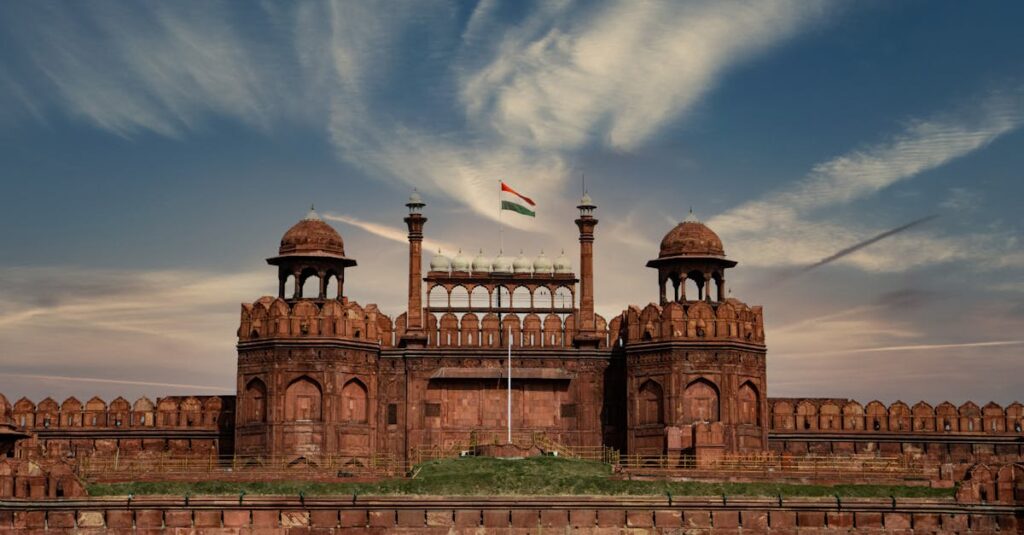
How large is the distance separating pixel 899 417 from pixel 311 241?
2921cm

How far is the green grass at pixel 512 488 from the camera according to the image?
57.9 meters

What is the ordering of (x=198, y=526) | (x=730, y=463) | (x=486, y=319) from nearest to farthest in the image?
(x=198, y=526) → (x=730, y=463) → (x=486, y=319)

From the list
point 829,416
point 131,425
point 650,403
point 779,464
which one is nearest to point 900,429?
point 829,416

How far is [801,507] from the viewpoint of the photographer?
5728cm

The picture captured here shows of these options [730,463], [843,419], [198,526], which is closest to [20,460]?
[198,526]

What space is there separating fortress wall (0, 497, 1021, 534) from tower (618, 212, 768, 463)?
10532 millimetres

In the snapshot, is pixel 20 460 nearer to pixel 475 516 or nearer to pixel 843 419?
pixel 475 516

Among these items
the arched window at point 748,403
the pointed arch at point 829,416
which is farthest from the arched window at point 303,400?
the pointed arch at point 829,416

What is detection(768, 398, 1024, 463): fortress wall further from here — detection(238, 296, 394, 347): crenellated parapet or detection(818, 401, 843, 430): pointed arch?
detection(238, 296, 394, 347): crenellated parapet

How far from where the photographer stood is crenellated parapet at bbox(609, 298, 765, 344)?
230 feet

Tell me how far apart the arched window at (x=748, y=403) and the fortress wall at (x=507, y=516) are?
12634mm

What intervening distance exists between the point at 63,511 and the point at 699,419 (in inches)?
1103

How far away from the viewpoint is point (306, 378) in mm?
68875

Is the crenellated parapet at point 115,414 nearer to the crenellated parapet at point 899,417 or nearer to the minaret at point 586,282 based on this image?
the minaret at point 586,282
